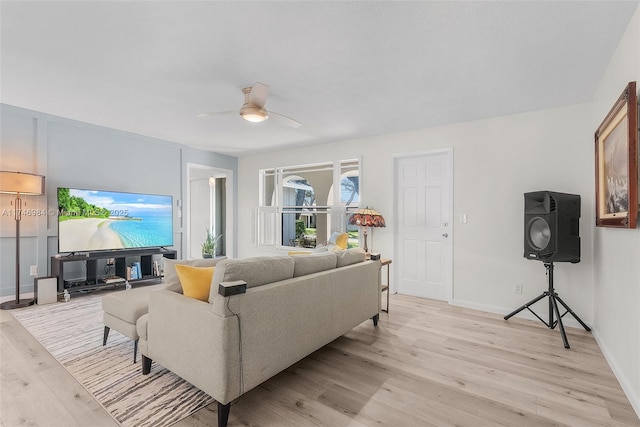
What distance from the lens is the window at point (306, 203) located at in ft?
16.7

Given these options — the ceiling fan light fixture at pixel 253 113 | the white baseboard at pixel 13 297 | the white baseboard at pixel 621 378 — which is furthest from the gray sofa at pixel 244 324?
the white baseboard at pixel 13 297

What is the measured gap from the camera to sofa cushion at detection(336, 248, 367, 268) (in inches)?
110

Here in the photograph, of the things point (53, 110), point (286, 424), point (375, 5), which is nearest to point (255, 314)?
point (286, 424)

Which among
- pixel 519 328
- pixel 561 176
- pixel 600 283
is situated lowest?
pixel 519 328

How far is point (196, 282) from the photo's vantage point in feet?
6.38

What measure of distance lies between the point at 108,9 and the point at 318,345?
2.61m

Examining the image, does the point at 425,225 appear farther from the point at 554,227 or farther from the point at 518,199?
the point at 554,227

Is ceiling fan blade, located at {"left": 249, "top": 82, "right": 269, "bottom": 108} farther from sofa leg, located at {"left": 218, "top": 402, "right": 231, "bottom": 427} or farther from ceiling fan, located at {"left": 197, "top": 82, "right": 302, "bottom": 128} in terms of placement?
sofa leg, located at {"left": 218, "top": 402, "right": 231, "bottom": 427}

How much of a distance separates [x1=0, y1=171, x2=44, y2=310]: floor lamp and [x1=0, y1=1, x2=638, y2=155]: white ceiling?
84cm

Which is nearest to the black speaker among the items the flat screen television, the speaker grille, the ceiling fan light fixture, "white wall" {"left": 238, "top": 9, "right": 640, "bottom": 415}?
the speaker grille

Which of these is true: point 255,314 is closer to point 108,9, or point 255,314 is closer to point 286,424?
point 286,424

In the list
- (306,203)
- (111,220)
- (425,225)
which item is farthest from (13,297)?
(425,225)

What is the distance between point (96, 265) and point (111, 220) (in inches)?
25.6

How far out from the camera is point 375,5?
183 cm
